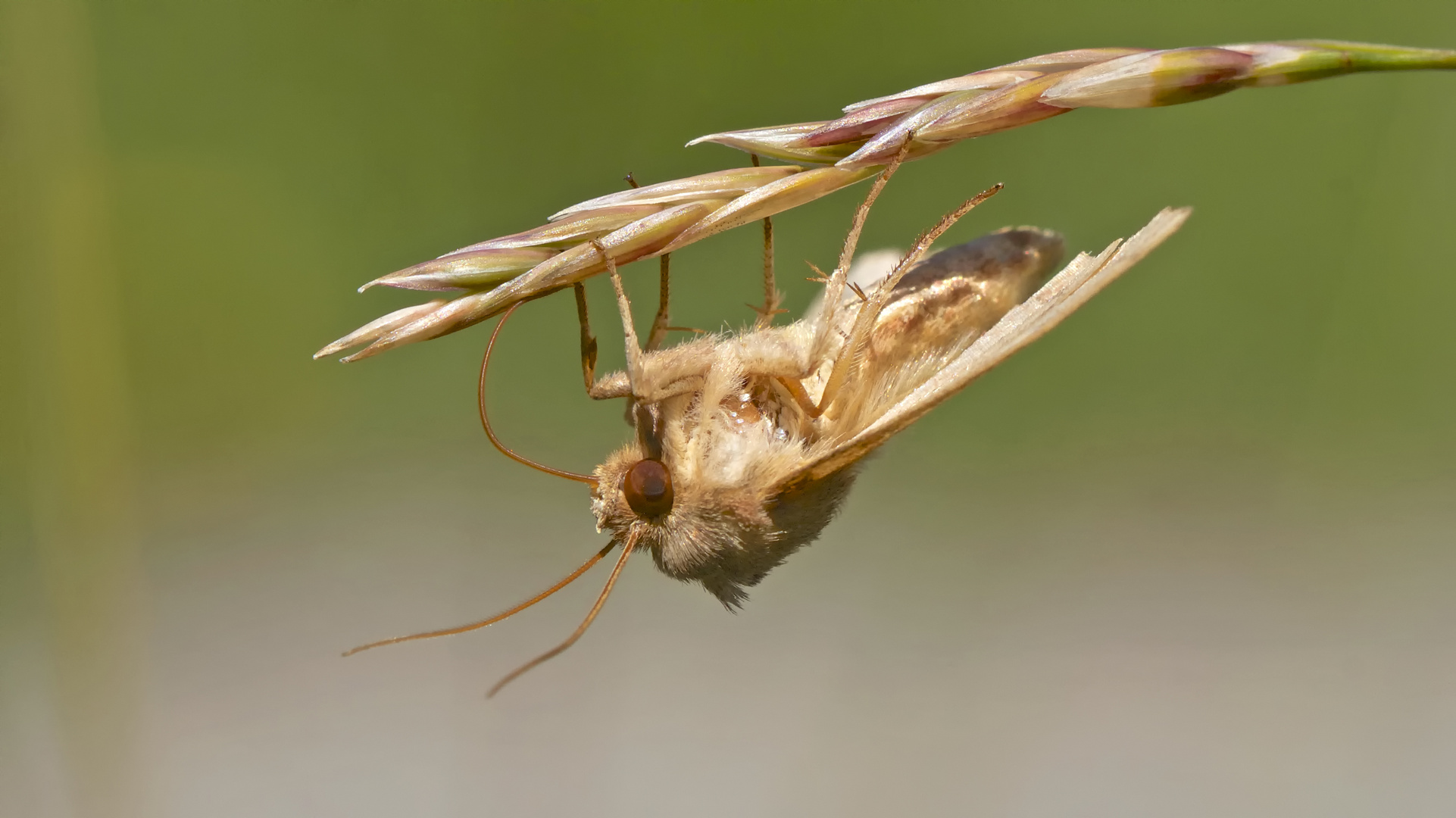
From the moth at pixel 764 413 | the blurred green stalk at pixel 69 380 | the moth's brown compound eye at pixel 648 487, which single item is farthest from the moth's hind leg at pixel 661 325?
the blurred green stalk at pixel 69 380

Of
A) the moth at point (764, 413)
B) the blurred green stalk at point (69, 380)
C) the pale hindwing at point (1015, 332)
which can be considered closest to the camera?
the pale hindwing at point (1015, 332)

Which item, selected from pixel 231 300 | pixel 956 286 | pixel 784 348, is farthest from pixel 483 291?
pixel 231 300

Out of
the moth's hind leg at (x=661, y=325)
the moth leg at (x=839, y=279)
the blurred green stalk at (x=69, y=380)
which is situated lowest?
the blurred green stalk at (x=69, y=380)

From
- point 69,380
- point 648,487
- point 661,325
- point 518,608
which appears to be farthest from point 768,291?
point 69,380

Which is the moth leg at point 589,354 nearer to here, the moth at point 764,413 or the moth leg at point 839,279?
the moth at point 764,413

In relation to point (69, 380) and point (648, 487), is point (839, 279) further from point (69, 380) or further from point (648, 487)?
point (69, 380)

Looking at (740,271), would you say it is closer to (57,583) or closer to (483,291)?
(483,291)

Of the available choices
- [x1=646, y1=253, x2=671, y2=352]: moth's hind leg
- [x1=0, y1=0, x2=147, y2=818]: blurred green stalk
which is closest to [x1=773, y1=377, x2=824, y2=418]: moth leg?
[x1=646, y1=253, x2=671, y2=352]: moth's hind leg
